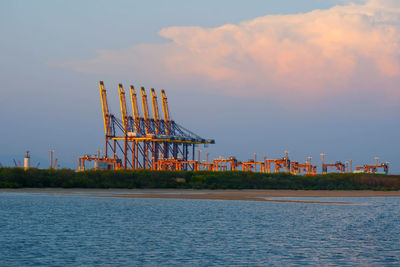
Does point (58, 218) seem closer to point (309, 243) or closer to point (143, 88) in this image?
point (309, 243)

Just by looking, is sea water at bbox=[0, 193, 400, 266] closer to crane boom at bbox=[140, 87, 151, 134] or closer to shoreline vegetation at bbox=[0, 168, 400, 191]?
shoreline vegetation at bbox=[0, 168, 400, 191]

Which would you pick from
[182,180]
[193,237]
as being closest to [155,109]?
[182,180]

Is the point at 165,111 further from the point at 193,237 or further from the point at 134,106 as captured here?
the point at 193,237

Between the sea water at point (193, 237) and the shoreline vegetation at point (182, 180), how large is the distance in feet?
109

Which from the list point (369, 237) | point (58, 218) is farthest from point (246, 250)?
point (58, 218)

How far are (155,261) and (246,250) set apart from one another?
15.0ft

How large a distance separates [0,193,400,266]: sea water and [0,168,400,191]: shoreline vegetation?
33345 mm

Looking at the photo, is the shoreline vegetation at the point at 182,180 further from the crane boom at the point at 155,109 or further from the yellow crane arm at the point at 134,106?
the crane boom at the point at 155,109

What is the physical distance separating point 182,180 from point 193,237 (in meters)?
58.1

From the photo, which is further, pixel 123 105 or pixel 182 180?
pixel 123 105

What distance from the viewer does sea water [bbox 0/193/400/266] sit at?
69.1 ft

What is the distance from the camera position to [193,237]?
2739 centimetres

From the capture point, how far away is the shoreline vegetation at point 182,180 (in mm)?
74500

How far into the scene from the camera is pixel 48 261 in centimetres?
2008
